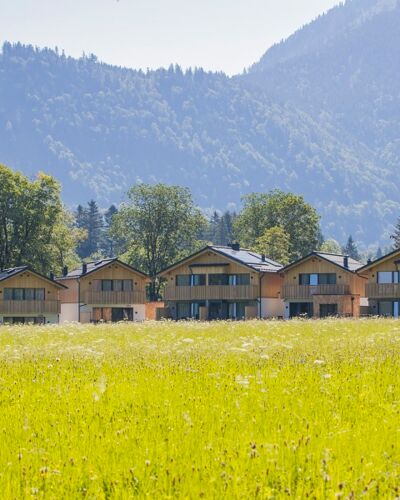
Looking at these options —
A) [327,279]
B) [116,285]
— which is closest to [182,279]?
[116,285]

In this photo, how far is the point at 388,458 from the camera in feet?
27.7

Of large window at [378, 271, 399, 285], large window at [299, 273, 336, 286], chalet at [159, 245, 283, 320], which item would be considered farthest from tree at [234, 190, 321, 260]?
large window at [378, 271, 399, 285]

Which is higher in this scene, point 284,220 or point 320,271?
point 284,220

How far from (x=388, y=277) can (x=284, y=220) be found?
125ft

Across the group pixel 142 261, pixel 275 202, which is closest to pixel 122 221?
pixel 142 261

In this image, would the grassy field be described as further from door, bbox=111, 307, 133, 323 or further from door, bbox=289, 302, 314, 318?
door, bbox=111, 307, 133, 323

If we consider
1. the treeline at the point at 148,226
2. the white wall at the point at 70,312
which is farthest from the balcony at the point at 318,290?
the white wall at the point at 70,312

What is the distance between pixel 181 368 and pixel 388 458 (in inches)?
277

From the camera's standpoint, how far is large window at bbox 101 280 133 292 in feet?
258

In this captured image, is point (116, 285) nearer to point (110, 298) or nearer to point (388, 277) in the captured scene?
point (110, 298)

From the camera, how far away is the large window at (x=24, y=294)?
72.1m

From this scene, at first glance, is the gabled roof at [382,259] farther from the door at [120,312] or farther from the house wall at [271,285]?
the door at [120,312]

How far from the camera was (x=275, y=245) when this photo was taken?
97312 mm

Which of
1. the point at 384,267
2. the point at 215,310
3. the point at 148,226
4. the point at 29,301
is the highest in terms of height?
the point at 148,226
